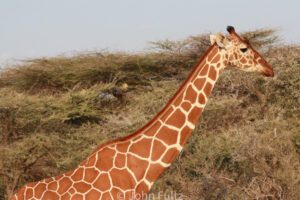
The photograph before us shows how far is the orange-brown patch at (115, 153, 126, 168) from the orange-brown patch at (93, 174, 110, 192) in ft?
0.48

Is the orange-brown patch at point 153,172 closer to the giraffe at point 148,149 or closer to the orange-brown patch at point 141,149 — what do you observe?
the giraffe at point 148,149

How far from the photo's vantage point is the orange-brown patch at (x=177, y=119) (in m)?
5.70

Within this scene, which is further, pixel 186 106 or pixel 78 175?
pixel 186 106

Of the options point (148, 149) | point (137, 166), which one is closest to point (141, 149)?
point (148, 149)

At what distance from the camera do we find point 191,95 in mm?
5754

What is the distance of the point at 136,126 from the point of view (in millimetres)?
14039

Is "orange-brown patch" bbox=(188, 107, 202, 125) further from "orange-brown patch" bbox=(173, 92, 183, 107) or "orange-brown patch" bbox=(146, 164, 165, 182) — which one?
"orange-brown patch" bbox=(146, 164, 165, 182)

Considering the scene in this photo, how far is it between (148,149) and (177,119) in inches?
14.4

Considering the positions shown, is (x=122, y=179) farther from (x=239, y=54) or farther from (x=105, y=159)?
(x=239, y=54)

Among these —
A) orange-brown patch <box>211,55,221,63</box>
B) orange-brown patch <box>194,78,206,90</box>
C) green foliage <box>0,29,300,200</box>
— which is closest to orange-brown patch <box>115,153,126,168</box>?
orange-brown patch <box>194,78,206,90</box>

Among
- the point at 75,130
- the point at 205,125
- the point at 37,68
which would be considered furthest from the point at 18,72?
the point at 205,125

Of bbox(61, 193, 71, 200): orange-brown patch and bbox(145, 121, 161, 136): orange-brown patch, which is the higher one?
bbox(145, 121, 161, 136): orange-brown patch

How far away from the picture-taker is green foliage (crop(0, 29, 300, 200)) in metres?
11.4

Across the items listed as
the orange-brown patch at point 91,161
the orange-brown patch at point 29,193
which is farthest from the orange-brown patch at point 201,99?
the orange-brown patch at point 29,193
